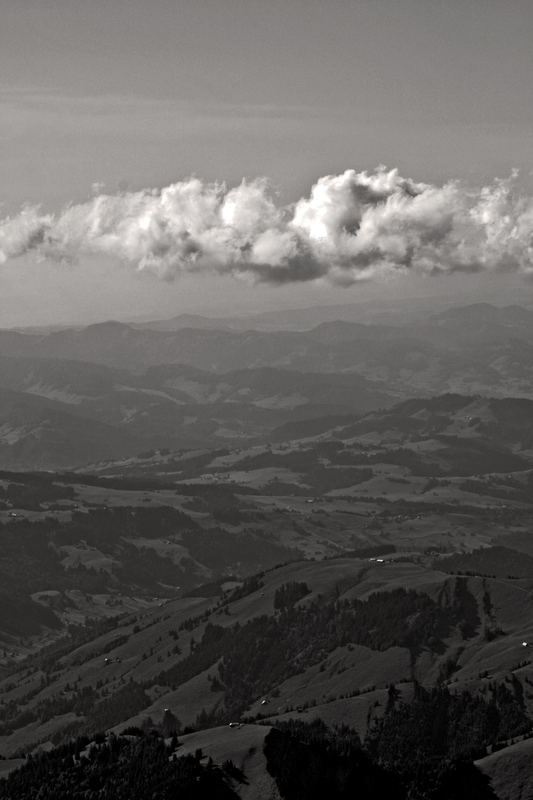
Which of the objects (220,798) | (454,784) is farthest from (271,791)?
(454,784)

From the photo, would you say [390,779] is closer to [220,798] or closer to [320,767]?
[320,767]

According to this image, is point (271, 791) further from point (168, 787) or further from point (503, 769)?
point (503, 769)

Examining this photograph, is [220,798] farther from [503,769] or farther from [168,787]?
[503,769]

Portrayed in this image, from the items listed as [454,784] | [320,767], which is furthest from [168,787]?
[454,784]

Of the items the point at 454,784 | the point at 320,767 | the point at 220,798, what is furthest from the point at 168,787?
the point at 454,784

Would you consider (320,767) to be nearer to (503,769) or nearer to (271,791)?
(271,791)
